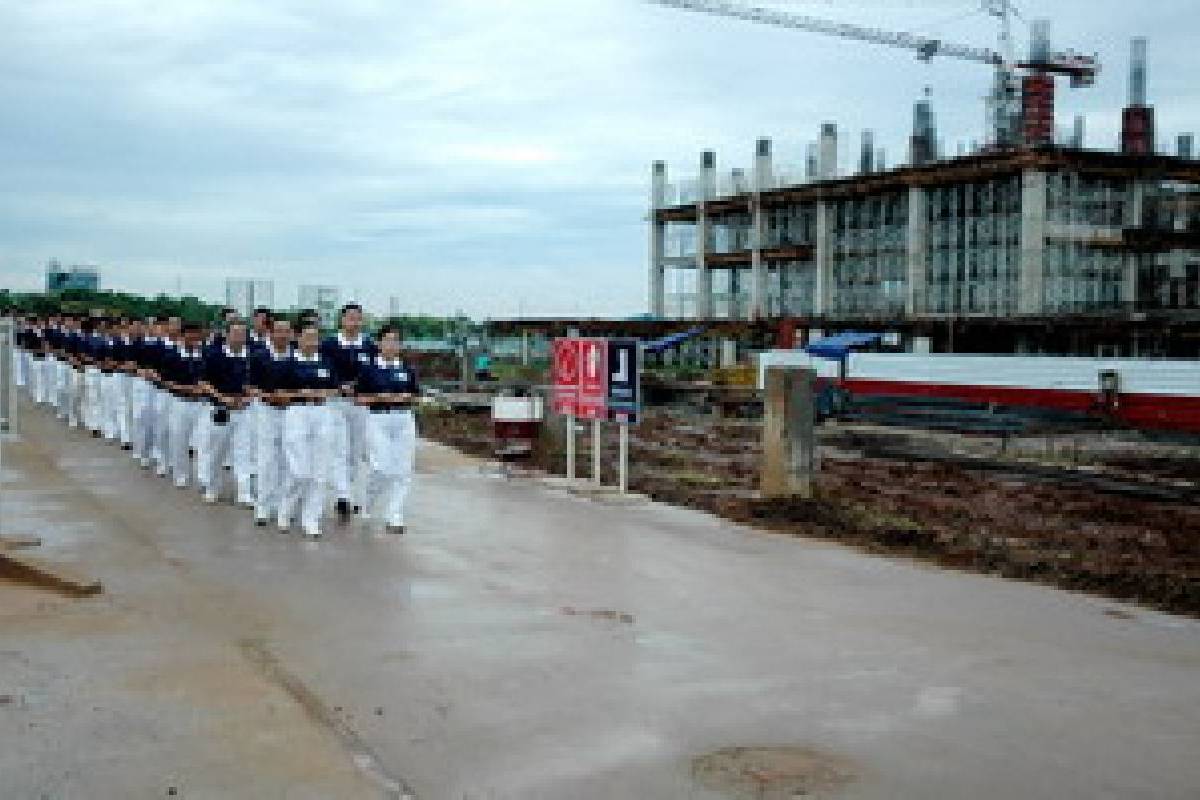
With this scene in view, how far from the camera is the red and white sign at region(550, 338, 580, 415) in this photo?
18328 millimetres

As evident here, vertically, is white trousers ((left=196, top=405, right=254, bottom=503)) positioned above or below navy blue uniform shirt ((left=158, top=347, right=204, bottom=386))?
below

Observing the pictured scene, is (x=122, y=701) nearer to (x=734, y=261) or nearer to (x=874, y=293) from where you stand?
(x=874, y=293)

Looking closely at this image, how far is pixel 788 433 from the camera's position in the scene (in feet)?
52.3

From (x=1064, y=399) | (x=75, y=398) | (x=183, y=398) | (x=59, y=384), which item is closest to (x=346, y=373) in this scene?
(x=183, y=398)

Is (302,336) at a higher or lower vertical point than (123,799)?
higher

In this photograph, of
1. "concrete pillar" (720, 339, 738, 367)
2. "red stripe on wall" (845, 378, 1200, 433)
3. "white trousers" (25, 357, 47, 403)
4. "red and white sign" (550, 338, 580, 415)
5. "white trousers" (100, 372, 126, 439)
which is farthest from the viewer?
"concrete pillar" (720, 339, 738, 367)

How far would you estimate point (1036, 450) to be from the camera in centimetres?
2794

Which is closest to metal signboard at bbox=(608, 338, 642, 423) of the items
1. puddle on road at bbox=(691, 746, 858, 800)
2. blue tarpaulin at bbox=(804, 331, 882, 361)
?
puddle on road at bbox=(691, 746, 858, 800)

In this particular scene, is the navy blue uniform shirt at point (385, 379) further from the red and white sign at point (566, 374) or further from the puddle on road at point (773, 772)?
the puddle on road at point (773, 772)

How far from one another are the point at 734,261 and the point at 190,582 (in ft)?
220

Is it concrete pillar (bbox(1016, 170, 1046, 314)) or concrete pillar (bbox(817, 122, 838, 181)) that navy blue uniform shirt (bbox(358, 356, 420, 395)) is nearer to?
concrete pillar (bbox(1016, 170, 1046, 314))

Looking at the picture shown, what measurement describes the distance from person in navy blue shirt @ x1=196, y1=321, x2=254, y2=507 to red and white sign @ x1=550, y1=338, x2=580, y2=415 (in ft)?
15.2

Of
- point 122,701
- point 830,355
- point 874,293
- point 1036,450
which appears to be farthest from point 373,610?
point 874,293

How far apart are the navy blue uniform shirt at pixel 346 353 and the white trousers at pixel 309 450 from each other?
40 cm
